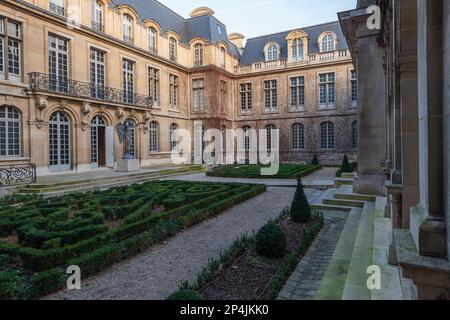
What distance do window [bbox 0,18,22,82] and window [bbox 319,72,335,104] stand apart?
22188 millimetres

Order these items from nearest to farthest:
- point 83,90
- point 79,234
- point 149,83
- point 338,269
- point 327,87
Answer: point 338,269 → point 79,234 → point 83,90 → point 149,83 → point 327,87

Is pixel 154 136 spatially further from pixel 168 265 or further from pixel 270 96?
pixel 168 265

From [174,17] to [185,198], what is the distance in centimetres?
2439

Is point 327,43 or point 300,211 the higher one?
point 327,43

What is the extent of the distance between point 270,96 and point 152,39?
39.1ft

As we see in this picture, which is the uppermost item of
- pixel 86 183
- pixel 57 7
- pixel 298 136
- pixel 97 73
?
pixel 57 7

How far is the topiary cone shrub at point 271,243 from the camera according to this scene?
4.64 metres

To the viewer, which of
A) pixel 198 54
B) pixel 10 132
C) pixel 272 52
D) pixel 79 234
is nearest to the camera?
pixel 79 234

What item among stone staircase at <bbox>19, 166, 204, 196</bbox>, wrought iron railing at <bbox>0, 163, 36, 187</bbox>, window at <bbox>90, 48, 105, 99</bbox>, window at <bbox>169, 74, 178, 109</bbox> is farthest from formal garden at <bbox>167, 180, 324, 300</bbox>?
window at <bbox>169, 74, 178, 109</bbox>

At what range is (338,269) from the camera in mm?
4137

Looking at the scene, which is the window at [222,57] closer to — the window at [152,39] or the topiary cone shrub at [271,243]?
the window at [152,39]

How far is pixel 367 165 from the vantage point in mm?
9188

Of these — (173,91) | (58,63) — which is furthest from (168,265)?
(173,91)
